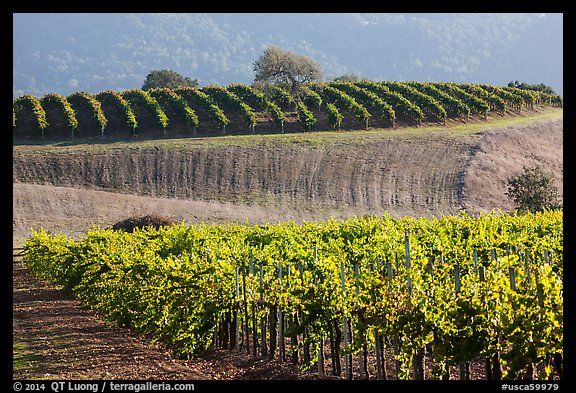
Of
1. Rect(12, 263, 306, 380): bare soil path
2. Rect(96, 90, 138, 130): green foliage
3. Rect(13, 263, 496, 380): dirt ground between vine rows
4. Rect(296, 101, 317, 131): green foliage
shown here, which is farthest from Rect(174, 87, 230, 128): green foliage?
Rect(13, 263, 496, 380): dirt ground between vine rows

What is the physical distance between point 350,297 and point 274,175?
44863 millimetres

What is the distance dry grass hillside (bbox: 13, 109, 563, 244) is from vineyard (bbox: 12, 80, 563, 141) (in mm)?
3876

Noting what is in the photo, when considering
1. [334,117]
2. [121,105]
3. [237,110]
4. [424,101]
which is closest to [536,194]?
[334,117]

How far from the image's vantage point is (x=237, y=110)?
234 feet

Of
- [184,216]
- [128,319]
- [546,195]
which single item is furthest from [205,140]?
[128,319]

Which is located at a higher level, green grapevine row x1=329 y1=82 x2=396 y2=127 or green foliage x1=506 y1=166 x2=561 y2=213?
green grapevine row x1=329 y1=82 x2=396 y2=127

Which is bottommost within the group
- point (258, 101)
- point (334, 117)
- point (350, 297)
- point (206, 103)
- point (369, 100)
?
point (350, 297)

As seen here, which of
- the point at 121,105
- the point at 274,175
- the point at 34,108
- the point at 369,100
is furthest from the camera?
the point at 369,100

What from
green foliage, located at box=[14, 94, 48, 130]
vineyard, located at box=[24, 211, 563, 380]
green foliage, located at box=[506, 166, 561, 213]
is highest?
green foliage, located at box=[14, 94, 48, 130]

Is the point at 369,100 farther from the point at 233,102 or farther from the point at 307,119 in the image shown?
the point at 233,102

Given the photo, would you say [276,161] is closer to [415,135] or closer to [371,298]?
[415,135]

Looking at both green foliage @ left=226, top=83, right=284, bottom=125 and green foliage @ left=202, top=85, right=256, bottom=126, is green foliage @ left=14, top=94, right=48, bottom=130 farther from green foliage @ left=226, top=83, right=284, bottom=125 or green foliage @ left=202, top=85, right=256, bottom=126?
green foliage @ left=226, top=83, right=284, bottom=125

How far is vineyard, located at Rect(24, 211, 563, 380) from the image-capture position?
8.91 meters

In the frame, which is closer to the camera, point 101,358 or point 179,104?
point 101,358
